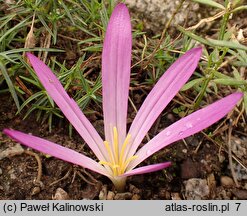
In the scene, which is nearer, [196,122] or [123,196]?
[196,122]

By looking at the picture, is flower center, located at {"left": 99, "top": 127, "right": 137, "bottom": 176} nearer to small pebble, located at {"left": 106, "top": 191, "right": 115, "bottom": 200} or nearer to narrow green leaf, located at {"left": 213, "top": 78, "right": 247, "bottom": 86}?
small pebble, located at {"left": 106, "top": 191, "right": 115, "bottom": 200}

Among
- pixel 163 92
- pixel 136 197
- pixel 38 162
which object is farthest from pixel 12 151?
pixel 163 92

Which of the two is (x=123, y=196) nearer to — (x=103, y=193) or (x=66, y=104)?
(x=103, y=193)

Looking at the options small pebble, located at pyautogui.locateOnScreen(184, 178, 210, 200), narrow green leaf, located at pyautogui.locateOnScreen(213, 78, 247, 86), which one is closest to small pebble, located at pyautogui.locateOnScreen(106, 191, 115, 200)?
small pebble, located at pyautogui.locateOnScreen(184, 178, 210, 200)

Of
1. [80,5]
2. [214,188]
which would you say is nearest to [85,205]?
[214,188]

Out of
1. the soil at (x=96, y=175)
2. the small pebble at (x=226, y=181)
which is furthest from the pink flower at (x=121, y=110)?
the small pebble at (x=226, y=181)

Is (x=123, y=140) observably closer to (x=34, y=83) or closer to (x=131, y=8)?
(x=34, y=83)

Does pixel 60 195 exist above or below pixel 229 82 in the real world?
below
